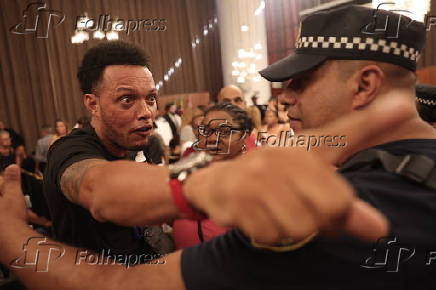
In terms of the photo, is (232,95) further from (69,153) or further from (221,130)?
(69,153)

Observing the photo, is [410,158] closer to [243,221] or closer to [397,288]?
[397,288]

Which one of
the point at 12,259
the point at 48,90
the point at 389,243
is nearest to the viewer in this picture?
the point at 389,243

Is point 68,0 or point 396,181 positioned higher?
point 68,0

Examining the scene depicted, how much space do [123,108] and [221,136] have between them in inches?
22.4

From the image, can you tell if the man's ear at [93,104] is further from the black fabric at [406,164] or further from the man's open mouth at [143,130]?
the black fabric at [406,164]

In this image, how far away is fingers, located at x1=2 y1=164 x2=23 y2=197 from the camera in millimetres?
961

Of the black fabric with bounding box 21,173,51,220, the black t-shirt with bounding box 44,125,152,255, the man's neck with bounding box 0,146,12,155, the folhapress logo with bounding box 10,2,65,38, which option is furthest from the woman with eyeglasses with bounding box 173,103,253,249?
the folhapress logo with bounding box 10,2,65,38

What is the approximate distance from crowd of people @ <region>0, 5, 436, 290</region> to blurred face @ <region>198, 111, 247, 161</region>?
0.49 metres

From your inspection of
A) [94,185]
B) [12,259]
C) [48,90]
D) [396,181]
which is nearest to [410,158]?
[396,181]

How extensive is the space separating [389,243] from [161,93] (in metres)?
9.19

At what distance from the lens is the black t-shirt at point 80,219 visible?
1.05 meters

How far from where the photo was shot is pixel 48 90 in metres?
8.15

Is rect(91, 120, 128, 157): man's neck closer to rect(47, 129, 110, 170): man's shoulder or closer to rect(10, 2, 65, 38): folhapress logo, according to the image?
rect(47, 129, 110, 170): man's shoulder

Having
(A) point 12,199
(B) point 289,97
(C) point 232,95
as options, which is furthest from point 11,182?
(C) point 232,95
